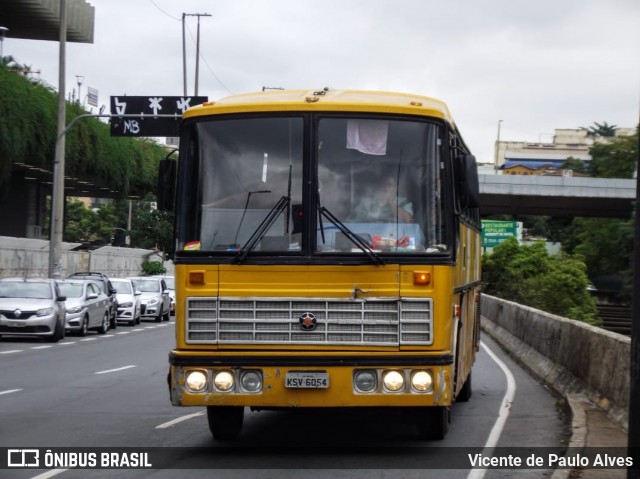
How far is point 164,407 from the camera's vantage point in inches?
567

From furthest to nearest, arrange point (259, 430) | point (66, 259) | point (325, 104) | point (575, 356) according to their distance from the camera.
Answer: point (66, 259), point (575, 356), point (259, 430), point (325, 104)

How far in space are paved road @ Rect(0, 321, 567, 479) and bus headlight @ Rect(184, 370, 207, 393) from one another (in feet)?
1.97

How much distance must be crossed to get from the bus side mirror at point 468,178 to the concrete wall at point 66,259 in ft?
112

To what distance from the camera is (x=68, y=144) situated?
53219 millimetres

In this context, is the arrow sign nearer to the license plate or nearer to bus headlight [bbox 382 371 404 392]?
the license plate

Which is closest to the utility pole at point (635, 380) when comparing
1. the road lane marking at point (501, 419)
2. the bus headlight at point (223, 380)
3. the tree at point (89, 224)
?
the road lane marking at point (501, 419)

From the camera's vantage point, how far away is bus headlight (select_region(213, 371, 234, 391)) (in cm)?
978

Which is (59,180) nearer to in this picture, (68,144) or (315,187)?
(68,144)

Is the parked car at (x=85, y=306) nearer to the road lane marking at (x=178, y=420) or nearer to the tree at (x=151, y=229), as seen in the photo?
the road lane marking at (x=178, y=420)

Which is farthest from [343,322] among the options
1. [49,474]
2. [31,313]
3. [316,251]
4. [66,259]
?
[66,259]

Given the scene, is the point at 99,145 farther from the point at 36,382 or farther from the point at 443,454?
the point at 443,454

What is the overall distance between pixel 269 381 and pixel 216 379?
44 cm

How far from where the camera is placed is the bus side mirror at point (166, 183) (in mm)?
10266

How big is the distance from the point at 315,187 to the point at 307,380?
1595mm
